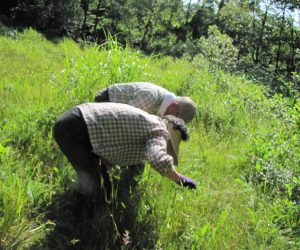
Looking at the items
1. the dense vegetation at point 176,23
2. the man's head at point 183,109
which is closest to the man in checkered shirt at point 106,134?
the man's head at point 183,109

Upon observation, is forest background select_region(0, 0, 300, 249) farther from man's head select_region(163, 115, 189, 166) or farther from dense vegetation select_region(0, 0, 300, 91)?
dense vegetation select_region(0, 0, 300, 91)

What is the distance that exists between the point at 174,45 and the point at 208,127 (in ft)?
56.5

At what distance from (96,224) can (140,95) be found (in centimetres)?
111

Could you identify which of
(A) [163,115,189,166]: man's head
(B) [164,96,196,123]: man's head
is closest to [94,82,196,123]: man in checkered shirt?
(B) [164,96,196,123]: man's head

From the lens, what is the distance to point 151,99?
317 cm

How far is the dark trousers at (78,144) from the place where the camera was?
2502 millimetres

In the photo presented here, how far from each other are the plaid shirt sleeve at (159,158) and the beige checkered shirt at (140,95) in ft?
2.81

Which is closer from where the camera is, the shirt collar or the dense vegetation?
the shirt collar

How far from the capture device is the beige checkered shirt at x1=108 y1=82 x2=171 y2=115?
3168 mm

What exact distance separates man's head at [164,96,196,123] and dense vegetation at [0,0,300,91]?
12969mm

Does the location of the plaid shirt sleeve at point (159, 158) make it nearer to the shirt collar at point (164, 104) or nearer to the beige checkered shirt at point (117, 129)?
the beige checkered shirt at point (117, 129)

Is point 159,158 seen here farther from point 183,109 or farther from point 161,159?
point 183,109

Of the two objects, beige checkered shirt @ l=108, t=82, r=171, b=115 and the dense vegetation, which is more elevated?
beige checkered shirt @ l=108, t=82, r=171, b=115

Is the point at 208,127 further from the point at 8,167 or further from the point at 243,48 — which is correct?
the point at 243,48
